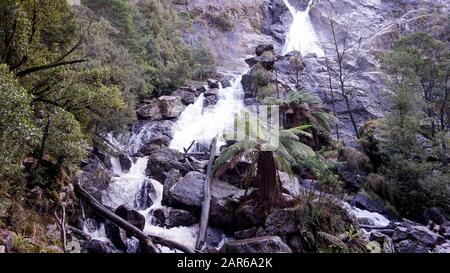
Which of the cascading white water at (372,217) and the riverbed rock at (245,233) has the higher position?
the riverbed rock at (245,233)

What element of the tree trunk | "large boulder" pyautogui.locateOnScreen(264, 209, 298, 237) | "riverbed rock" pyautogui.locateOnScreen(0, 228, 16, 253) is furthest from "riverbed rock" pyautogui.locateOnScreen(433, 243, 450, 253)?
"riverbed rock" pyautogui.locateOnScreen(0, 228, 16, 253)

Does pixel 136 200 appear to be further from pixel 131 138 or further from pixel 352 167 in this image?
pixel 352 167

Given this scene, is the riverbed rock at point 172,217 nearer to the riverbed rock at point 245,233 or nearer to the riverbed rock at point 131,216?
the riverbed rock at point 131,216

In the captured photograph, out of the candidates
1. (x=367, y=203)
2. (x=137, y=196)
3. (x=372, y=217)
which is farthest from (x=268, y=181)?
(x=367, y=203)

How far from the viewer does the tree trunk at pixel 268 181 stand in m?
8.80

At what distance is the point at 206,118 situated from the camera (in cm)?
1983

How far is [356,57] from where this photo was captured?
89.2 feet

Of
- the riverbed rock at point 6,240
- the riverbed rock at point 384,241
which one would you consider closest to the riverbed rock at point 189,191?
the riverbed rock at point 384,241

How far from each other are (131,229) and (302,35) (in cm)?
3135

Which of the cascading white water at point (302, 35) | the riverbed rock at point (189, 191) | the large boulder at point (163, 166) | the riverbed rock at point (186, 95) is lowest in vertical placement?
the riverbed rock at point (189, 191)

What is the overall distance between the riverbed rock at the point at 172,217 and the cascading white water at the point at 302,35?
84.3 ft

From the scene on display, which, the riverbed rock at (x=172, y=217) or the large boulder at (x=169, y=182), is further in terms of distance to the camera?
the large boulder at (x=169, y=182)
